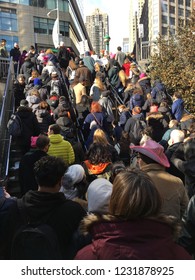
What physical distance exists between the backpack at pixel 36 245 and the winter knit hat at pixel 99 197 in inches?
16.2

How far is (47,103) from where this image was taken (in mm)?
9719

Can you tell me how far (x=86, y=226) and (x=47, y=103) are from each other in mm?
7828

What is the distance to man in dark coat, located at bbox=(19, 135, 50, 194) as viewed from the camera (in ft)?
17.0

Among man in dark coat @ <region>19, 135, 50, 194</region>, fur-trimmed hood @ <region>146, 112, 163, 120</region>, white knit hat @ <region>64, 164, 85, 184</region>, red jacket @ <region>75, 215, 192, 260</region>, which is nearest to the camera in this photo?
red jacket @ <region>75, 215, 192, 260</region>

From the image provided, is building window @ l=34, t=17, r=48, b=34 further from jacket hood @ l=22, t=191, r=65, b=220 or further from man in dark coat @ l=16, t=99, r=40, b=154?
jacket hood @ l=22, t=191, r=65, b=220

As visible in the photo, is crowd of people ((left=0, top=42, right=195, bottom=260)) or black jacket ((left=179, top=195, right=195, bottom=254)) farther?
black jacket ((left=179, top=195, right=195, bottom=254))

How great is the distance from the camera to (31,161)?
17.1 ft

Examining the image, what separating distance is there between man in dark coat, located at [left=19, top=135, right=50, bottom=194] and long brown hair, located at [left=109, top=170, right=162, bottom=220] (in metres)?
3.12

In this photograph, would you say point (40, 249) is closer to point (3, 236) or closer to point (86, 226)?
point (86, 226)

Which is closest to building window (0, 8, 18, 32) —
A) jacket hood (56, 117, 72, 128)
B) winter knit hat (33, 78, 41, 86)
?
winter knit hat (33, 78, 41, 86)

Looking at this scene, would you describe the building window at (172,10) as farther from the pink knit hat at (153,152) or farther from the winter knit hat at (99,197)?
the winter knit hat at (99,197)

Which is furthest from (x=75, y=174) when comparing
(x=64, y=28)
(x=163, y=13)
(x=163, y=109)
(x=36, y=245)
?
(x=163, y=13)

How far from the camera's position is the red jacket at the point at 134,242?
1.94 metres

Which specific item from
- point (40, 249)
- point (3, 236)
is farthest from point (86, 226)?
point (3, 236)
